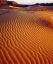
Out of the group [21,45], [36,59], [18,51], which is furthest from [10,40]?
[36,59]

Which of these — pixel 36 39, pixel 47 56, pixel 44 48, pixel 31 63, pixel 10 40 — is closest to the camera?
pixel 31 63

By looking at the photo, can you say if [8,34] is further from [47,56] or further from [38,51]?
[47,56]

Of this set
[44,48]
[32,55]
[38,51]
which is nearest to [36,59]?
[32,55]

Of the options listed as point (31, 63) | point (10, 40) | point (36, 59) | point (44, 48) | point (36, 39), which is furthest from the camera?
point (36, 39)

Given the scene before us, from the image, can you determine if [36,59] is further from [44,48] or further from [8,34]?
[8,34]

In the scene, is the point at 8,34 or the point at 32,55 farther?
the point at 8,34

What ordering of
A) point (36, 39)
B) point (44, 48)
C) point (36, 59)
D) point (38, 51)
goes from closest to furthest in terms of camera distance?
1. point (36, 59)
2. point (38, 51)
3. point (44, 48)
4. point (36, 39)

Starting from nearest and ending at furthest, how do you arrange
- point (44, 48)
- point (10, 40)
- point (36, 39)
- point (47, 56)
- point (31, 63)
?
point (31, 63) → point (47, 56) → point (44, 48) → point (10, 40) → point (36, 39)

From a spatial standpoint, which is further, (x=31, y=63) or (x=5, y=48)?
(x=5, y=48)

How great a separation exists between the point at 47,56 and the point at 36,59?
58cm

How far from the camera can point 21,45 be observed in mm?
5828

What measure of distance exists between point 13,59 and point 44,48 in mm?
1800

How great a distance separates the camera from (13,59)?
4.56m

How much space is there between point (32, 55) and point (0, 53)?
129 centimetres
